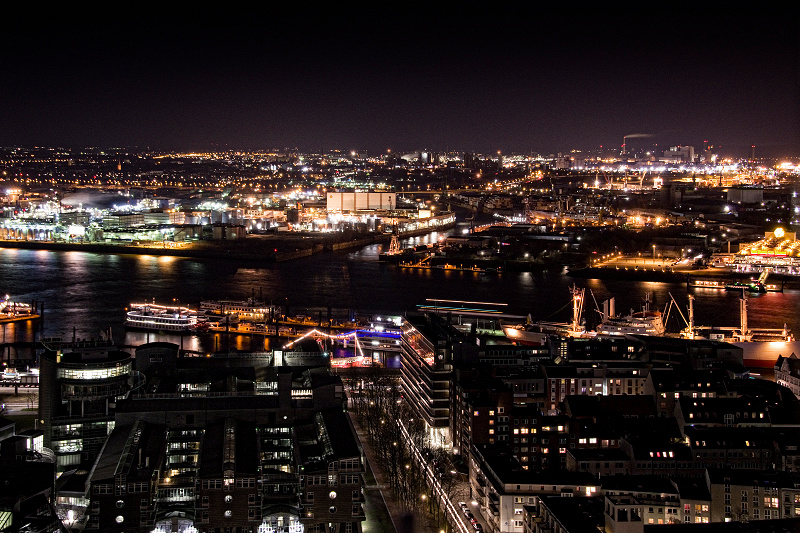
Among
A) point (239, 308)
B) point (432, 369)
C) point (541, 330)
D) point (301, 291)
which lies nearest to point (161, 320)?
point (239, 308)

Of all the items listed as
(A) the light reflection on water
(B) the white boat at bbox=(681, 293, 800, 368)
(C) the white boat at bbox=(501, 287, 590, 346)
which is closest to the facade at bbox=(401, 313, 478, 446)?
(C) the white boat at bbox=(501, 287, 590, 346)

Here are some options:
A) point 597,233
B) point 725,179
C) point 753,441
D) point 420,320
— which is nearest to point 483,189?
point 725,179

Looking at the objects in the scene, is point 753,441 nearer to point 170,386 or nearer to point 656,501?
point 656,501

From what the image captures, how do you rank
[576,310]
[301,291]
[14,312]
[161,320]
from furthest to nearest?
[301,291] < [14,312] < [161,320] < [576,310]

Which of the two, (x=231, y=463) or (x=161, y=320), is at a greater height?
(x=231, y=463)

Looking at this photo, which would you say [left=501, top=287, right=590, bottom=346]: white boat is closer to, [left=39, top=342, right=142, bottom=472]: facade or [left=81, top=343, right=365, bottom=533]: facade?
[left=81, top=343, right=365, bottom=533]: facade

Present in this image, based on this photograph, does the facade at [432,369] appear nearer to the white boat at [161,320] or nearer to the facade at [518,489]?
the facade at [518,489]

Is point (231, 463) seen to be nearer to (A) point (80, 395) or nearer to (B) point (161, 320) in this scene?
(A) point (80, 395)
